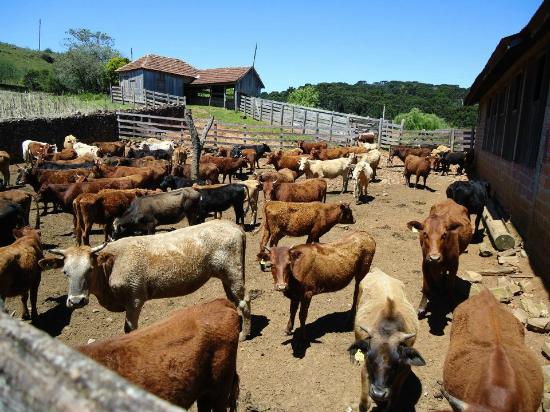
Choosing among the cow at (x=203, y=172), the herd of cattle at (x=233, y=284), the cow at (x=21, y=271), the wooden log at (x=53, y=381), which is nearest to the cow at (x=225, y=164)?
the cow at (x=203, y=172)

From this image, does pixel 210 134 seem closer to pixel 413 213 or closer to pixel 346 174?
pixel 346 174

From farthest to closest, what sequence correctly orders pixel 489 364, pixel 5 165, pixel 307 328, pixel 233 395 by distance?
pixel 5 165 → pixel 307 328 → pixel 233 395 → pixel 489 364

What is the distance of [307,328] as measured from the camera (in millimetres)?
7129

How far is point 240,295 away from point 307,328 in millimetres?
1375

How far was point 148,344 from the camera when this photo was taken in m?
3.57

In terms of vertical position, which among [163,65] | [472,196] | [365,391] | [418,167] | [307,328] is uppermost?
[163,65]

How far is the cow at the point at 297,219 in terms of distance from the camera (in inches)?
393

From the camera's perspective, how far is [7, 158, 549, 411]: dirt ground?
5.40 meters

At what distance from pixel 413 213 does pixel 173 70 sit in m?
40.0

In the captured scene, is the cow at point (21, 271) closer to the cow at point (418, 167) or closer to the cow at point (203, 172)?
the cow at point (203, 172)

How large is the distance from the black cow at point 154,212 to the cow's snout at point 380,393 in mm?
7247

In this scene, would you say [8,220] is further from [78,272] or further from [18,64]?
[18,64]

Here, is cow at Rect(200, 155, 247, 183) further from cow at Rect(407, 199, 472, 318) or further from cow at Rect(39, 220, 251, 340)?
cow at Rect(407, 199, 472, 318)

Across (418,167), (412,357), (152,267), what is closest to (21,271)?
(152,267)
